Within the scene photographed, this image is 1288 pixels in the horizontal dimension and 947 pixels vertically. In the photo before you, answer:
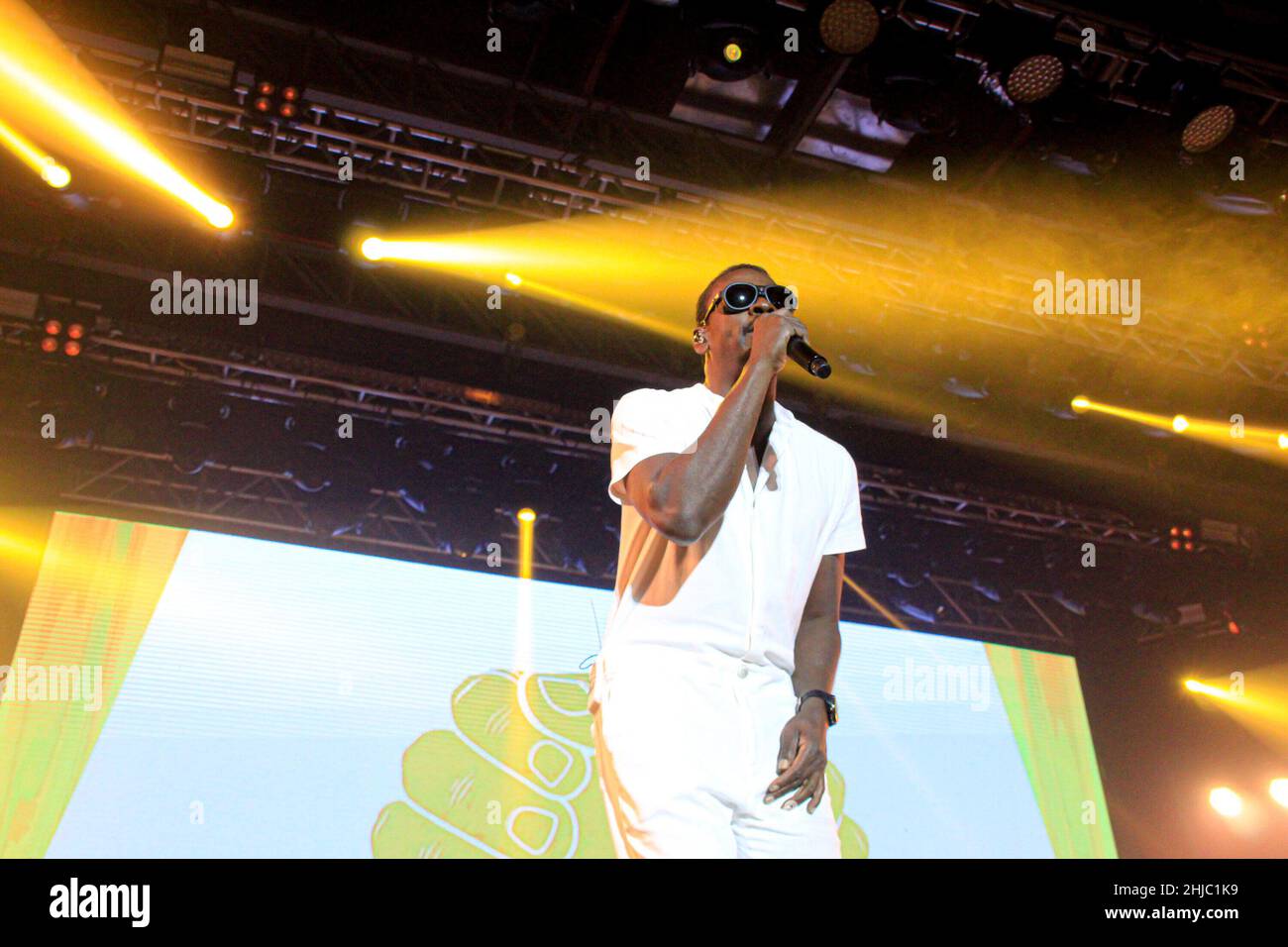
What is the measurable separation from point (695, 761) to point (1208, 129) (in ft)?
16.6

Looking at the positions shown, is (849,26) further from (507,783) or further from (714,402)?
(507,783)

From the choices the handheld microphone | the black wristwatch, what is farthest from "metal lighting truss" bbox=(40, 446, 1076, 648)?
the black wristwatch

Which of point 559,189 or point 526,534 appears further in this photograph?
point 526,534

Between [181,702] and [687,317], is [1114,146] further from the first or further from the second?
[181,702]

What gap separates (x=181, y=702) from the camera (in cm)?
541

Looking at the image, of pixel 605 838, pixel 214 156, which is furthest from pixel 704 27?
pixel 605 838

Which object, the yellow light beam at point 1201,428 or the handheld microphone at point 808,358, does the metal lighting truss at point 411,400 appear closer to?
the yellow light beam at point 1201,428

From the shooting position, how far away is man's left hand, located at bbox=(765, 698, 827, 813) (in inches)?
52.8

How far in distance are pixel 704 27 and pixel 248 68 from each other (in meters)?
2.31

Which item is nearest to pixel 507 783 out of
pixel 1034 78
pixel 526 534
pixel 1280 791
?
pixel 526 534

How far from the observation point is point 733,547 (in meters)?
1.49

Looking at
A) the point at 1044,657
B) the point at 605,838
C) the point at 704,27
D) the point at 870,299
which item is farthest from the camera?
the point at 1044,657
